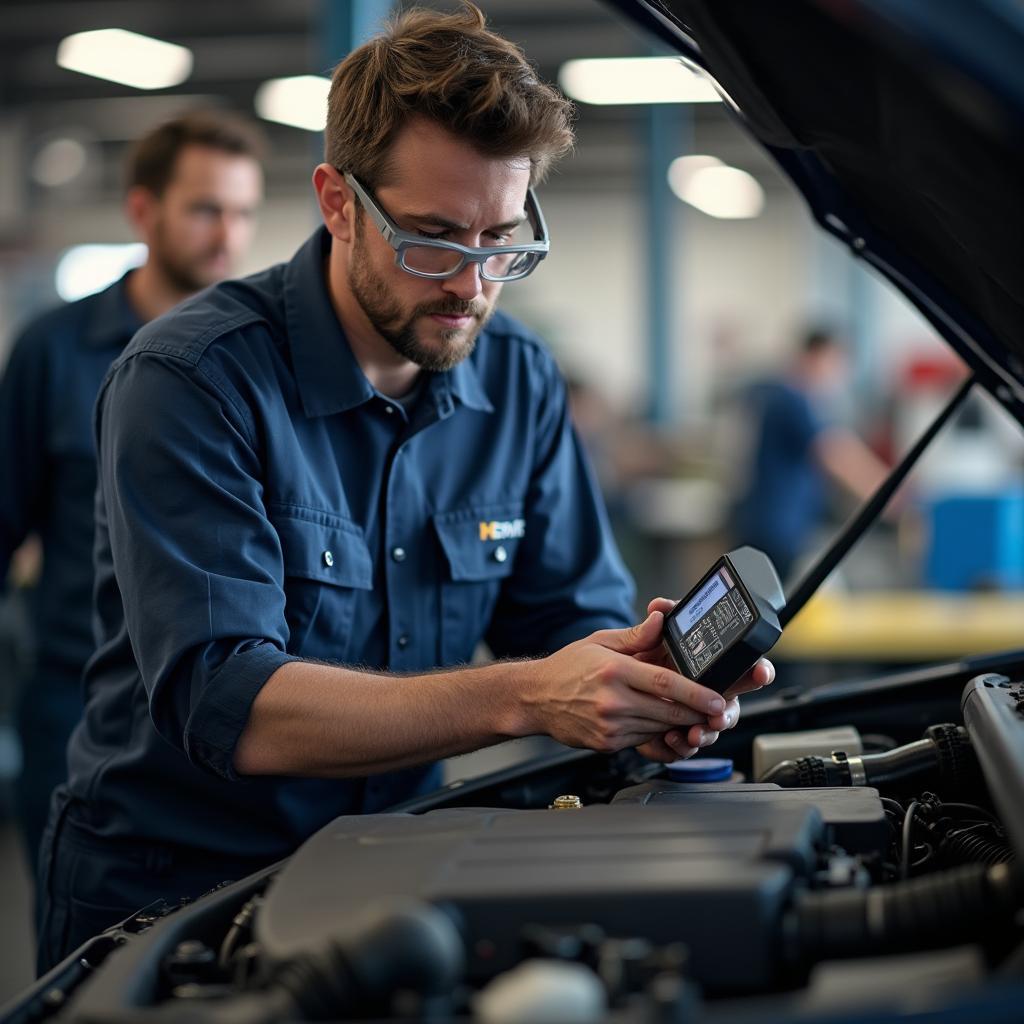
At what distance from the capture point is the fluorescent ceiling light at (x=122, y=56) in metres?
7.88

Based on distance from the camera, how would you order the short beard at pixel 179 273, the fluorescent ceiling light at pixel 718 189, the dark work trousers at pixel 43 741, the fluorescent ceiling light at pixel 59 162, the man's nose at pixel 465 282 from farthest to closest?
the fluorescent ceiling light at pixel 718 189 → the fluorescent ceiling light at pixel 59 162 → the short beard at pixel 179 273 → the dark work trousers at pixel 43 741 → the man's nose at pixel 465 282

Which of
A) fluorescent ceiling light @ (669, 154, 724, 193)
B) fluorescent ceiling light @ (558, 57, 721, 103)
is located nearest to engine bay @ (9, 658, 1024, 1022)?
fluorescent ceiling light @ (558, 57, 721, 103)

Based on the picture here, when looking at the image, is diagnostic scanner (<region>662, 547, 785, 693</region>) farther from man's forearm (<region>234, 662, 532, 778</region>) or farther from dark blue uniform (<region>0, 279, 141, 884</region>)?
dark blue uniform (<region>0, 279, 141, 884</region>)

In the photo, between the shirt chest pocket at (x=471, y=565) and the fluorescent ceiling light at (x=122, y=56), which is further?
the fluorescent ceiling light at (x=122, y=56)

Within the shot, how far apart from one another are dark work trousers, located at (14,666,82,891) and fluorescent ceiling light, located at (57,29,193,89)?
6115 mm

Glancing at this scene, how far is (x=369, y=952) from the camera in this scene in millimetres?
812

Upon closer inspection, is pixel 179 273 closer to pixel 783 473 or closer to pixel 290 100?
pixel 783 473

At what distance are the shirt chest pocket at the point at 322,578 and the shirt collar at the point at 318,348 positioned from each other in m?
0.14

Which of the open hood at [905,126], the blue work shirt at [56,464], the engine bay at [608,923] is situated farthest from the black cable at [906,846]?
the blue work shirt at [56,464]

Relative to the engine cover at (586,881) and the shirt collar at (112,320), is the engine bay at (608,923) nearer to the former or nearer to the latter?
the engine cover at (586,881)

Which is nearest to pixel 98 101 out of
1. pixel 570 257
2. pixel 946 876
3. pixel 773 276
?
pixel 570 257

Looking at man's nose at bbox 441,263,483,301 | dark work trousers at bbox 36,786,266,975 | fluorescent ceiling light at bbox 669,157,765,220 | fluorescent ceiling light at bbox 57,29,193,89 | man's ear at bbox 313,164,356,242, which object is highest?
fluorescent ceiling light at bbox 57,29,193,89

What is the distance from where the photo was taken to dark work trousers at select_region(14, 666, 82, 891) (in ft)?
8.08

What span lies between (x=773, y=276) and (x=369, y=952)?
16.8 metres
